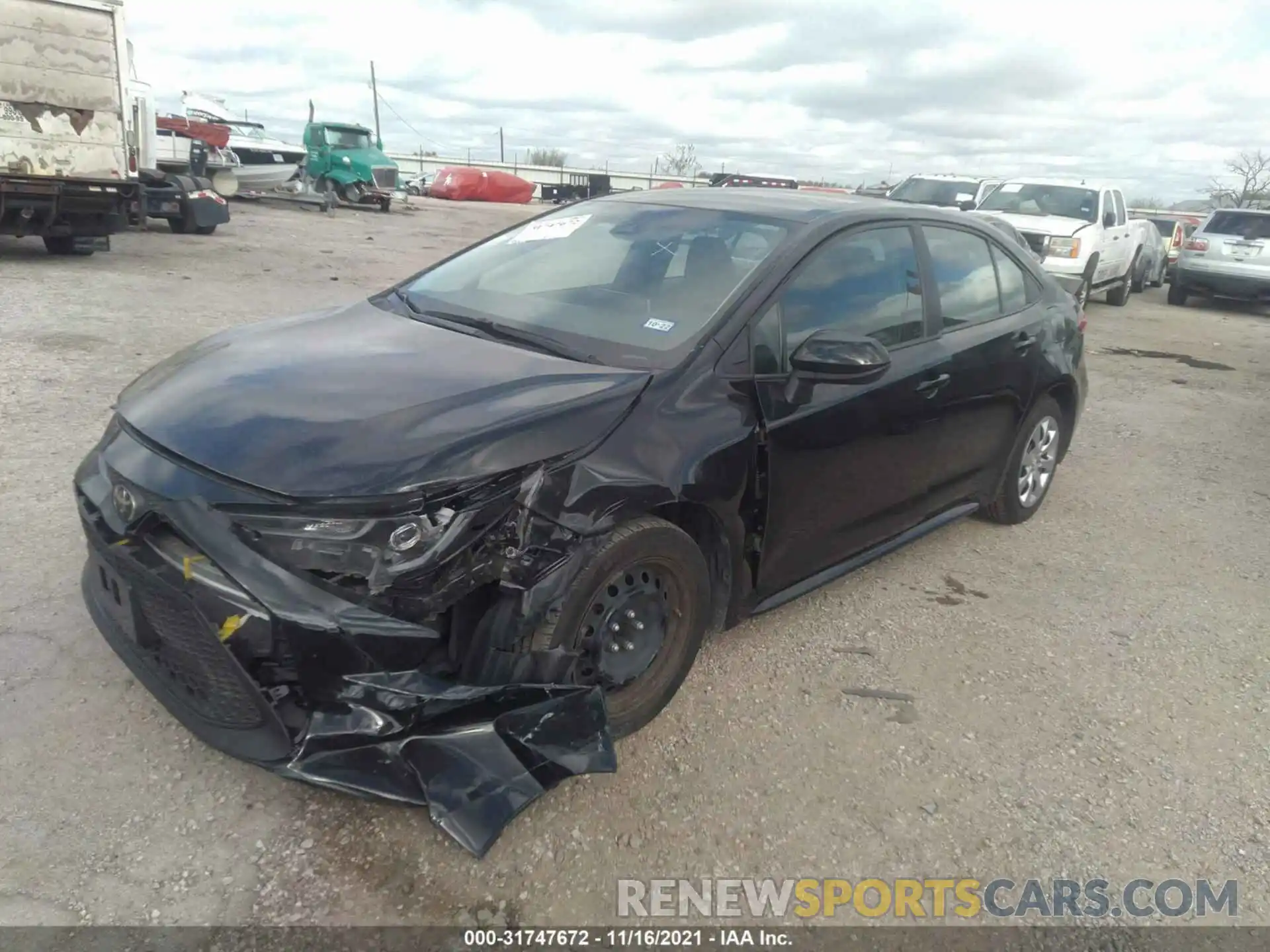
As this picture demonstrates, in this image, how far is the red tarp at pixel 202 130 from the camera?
22.9m

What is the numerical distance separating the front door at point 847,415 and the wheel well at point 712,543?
0.60 feet

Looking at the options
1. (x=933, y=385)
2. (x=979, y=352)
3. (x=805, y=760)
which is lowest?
(x=805, y=760)

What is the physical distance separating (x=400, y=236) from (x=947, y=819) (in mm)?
19237

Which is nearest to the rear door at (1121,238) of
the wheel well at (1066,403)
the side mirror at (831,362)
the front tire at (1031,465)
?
the wheel well at (1066,403)

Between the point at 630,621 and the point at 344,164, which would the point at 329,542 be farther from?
the point at 344,164

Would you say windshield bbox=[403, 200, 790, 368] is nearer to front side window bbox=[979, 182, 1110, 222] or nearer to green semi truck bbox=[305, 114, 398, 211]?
front side window bbox=[979, 182, 1110, 222]

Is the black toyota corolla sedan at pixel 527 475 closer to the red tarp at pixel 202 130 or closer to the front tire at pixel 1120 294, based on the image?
the front tire at pixel 1120 294

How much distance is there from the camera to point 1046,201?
14047 mm

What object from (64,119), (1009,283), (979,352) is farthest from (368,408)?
(64,119)

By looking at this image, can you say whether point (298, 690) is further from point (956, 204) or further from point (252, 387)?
point (956, 204)

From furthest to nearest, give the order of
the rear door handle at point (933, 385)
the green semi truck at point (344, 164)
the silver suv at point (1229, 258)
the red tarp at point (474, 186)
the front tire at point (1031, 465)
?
the red tarp at point (474, 186) → the green semi truck at point (344, 164) → the silver suv at point (1229, 258) → the front tire at point (1031, 465) → the rear door handle at point (933, 385)

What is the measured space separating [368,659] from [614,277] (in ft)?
6.07

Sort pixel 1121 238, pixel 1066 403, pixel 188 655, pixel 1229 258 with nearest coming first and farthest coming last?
pixel 188 655 → pixel 1066 403 → pixel 1121 238 → pixel 1229 258

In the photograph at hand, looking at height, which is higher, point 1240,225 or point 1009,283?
point 1240,225
